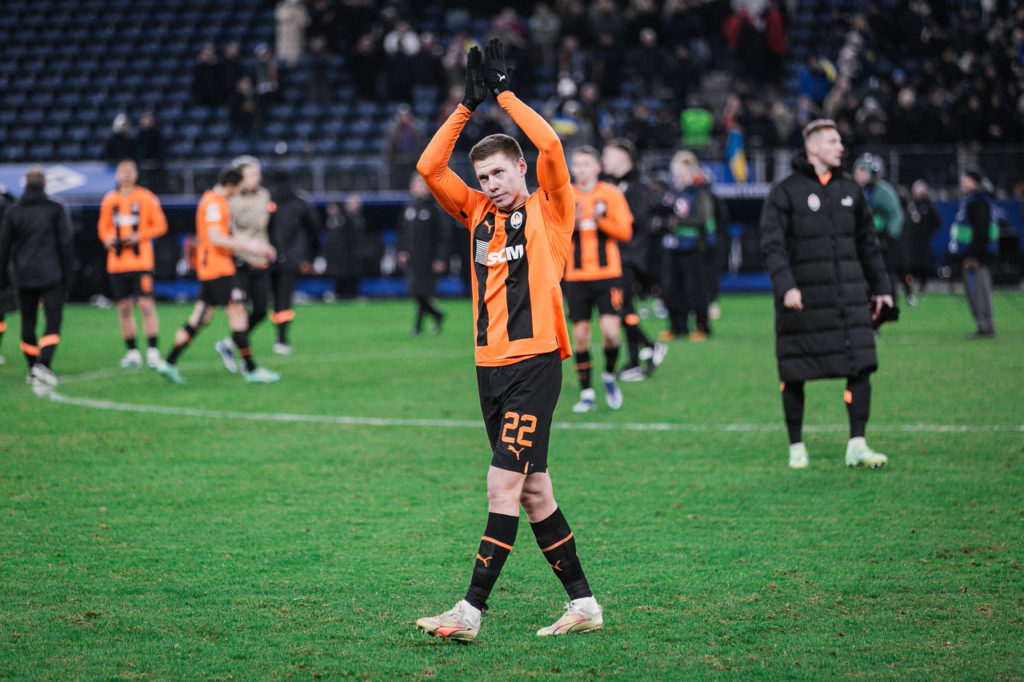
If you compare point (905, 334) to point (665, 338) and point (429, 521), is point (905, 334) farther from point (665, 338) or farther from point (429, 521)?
point (429, 521)

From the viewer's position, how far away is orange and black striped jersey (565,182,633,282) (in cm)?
1034

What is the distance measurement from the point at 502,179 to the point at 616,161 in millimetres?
7006

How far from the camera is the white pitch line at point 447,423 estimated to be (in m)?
9.31

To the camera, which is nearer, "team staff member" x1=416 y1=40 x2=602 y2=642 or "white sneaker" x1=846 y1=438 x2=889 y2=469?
"team staff member" x1=416 y1=40 x2=602 y2=642

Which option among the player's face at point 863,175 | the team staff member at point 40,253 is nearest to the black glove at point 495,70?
the team staff member at point 40,253

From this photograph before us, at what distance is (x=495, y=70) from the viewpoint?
4750 millimetres

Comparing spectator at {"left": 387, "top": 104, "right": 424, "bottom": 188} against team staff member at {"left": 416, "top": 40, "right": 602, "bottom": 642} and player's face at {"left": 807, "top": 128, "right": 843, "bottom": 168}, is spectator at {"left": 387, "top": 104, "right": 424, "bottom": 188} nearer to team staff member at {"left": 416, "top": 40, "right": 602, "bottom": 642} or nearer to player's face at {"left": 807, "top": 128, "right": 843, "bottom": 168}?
player's face at {"left": 807, "top": 128, "right": 843, "bottom": 168}

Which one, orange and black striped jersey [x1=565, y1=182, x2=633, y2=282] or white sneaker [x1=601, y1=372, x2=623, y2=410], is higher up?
orange and black striped jersey [x1=565, y1=182, x2=633, y2=282]

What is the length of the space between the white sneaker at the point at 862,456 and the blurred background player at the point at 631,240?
13.7 ft

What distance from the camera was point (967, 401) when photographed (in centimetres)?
1059

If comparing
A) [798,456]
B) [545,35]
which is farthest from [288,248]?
[545,35]

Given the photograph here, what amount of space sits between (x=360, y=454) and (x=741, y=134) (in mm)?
17966

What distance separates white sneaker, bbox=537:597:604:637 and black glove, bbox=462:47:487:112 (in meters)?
2.10

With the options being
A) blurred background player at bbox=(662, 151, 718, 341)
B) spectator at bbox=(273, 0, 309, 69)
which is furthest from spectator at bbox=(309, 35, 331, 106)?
blurred background player at bbox=(662, 151, 718, 341)
